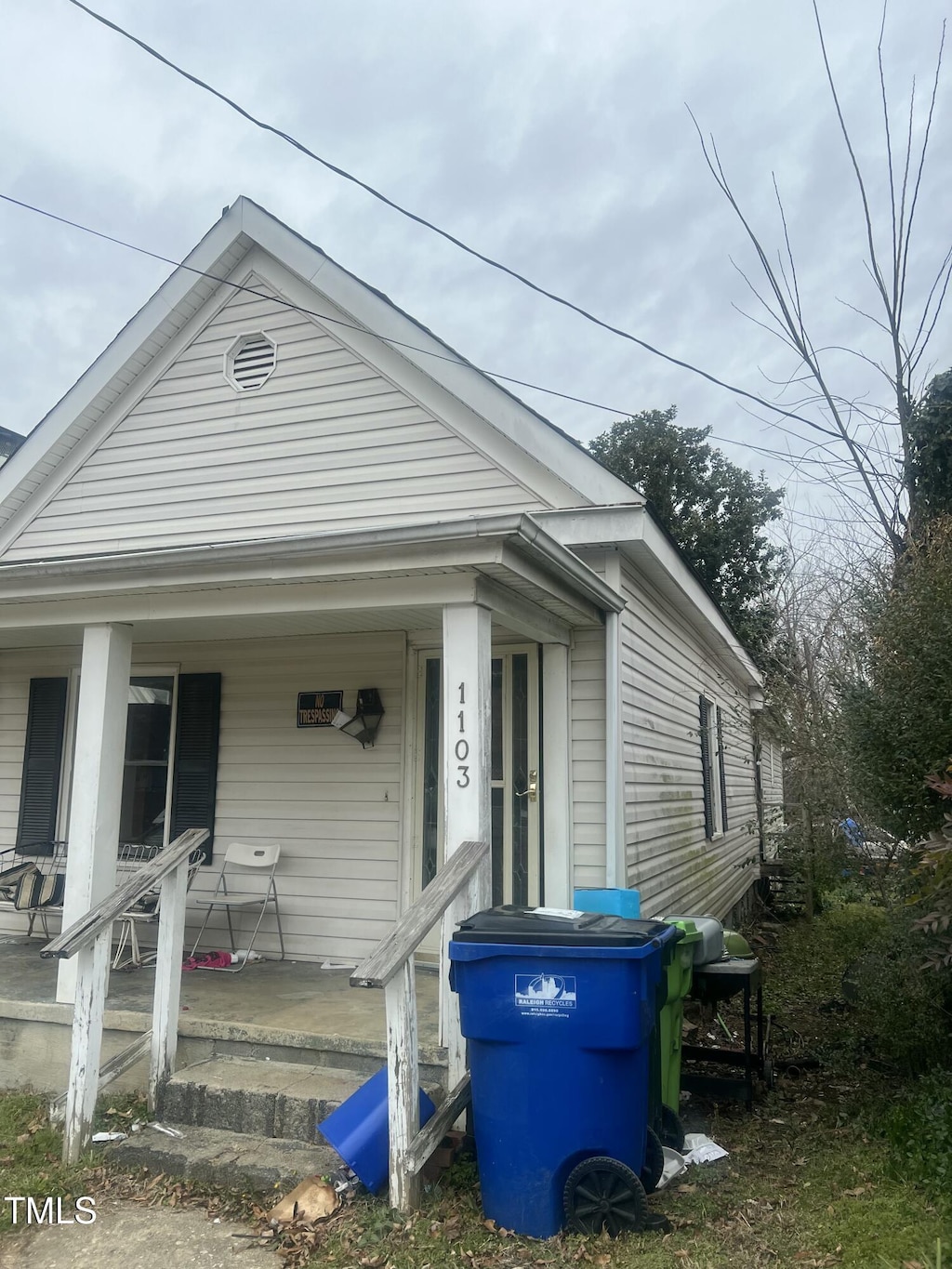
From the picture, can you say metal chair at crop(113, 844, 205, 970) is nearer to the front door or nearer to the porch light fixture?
the porch light fixture

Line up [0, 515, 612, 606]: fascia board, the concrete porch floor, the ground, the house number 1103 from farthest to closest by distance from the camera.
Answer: the concrete porch floor
the house number 1103
[0, 515, 612, 606]: fascia board
the ground

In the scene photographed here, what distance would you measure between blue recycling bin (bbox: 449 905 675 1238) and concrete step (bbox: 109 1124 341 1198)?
0.85 metres

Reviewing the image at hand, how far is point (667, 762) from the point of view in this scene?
7707mm

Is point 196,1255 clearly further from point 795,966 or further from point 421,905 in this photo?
point 795,966

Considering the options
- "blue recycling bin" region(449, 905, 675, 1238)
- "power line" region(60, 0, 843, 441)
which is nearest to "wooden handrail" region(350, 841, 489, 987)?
"blue recycling bin" region(449, 905, 675, 1238)

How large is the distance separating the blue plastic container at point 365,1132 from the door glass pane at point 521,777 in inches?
84.5

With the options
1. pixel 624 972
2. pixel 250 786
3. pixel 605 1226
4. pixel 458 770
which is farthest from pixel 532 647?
pixel 605 1226

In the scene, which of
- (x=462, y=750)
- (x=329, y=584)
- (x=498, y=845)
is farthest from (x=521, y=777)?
(x=329, y=584)

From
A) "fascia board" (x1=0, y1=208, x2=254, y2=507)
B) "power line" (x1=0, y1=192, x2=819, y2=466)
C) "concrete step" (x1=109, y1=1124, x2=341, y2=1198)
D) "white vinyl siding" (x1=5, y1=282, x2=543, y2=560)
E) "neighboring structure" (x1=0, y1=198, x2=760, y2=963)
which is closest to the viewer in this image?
"concrete step" (x1=109, y1=1124, x2=341, y2=1198)

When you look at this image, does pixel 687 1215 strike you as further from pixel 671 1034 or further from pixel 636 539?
pixel 636 539

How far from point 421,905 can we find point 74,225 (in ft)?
19.1

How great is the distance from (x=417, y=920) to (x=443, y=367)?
4390 millimetres

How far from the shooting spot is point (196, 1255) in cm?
327

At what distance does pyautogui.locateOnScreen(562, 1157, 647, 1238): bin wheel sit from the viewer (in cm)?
318
